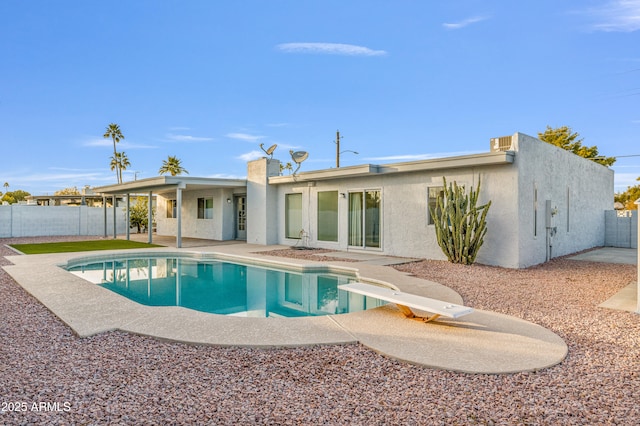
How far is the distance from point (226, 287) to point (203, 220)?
12.1 meters

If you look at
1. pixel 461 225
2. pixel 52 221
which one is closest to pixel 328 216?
pixel 461 225

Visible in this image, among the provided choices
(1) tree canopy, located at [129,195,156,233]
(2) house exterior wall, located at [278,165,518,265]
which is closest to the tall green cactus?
(2) house exterior wall, located at [278,165,518,265]

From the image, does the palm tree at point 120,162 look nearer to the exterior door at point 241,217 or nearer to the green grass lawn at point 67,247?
the green grass lawn at point 67,247

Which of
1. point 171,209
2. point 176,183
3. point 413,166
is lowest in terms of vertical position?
point 171,209

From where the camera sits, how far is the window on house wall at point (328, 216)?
49.0ft

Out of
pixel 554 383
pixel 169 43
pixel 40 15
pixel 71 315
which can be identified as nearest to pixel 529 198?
pixel 554 383

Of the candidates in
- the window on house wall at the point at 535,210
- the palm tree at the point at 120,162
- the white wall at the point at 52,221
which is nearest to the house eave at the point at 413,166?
the window on house wall at the point at 535,210

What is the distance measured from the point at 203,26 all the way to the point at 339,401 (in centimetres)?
1673

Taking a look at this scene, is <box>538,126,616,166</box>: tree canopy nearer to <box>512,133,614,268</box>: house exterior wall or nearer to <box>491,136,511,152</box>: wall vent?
<box>512,133,614,268</box>: house exterior wall

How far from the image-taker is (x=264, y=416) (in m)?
2.92

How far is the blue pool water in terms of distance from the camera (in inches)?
293

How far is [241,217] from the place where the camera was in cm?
1967

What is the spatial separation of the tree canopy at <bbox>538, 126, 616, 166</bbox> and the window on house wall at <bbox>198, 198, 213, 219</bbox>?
25.2 meters

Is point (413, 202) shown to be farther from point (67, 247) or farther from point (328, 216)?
point (67, 247)
